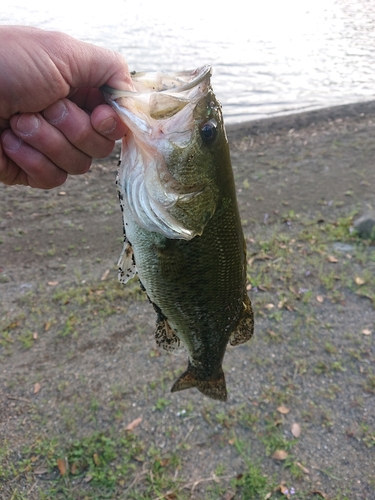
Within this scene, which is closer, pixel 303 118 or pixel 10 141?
pixel 10 141

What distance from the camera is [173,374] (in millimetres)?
3852

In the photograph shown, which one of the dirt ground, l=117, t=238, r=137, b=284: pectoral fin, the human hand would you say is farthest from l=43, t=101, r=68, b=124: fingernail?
the dirt ground

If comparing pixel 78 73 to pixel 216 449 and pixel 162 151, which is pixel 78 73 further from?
pixel 216 449

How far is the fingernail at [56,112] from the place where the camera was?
6.25ft

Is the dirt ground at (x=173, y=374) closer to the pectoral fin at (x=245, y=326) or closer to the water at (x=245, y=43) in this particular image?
the pectoral fin at (x=245, y=326)

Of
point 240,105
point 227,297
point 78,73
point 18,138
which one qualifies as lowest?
point 240,105

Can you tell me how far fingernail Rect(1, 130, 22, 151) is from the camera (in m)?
2.01

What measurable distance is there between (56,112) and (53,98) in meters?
0.06

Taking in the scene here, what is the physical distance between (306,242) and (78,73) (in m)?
4.12

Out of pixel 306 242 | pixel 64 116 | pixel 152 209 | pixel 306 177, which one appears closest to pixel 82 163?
pixel 64 116

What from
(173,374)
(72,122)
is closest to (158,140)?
(72,122)

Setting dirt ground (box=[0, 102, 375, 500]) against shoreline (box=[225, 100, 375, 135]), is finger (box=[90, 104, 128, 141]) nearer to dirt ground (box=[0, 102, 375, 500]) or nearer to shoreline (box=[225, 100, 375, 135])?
dirt ground (box=[0, 102, 375, 500])

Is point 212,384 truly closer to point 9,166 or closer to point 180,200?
point 180,200

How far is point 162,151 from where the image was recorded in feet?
5.65
